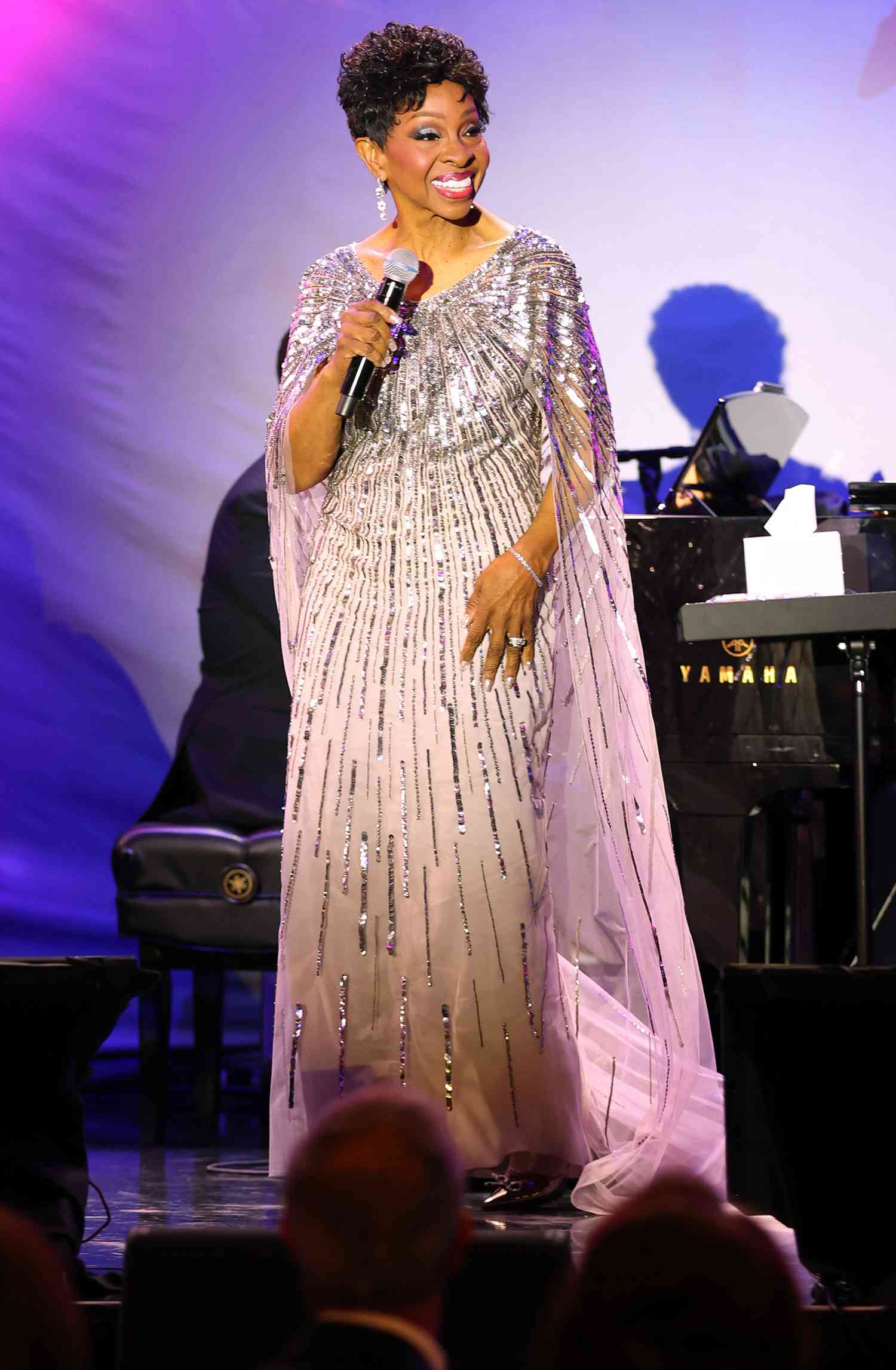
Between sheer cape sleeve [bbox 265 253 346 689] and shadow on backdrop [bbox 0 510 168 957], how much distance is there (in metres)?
2.22

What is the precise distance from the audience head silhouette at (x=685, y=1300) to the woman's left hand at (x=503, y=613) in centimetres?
188

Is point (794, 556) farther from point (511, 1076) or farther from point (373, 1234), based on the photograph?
point (373, 1234)

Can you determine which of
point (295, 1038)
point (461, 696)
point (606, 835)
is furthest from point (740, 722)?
point (295, 1038)

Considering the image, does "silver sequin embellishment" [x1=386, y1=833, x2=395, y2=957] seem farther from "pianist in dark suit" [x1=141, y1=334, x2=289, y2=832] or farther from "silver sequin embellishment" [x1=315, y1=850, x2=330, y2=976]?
"pianist in dark suit" [x1=141, y1=334, x2=289, y2=832]


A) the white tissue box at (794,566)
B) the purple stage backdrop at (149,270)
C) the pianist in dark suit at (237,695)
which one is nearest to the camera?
the white tissue box at (794,566)

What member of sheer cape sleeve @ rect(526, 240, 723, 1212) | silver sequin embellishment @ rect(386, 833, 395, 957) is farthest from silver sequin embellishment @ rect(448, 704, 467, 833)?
sheer cape sleeve @ rect(526, 240, 723, 1212)

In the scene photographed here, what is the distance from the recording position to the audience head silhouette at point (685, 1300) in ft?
3.39

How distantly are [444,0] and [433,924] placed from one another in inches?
136

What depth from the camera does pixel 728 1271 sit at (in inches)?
40.9

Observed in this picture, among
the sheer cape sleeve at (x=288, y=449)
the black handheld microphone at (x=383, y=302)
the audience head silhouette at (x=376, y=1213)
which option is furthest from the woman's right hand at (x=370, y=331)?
the audience head silhouette at (x=376, y=1213)

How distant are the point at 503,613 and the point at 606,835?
430 mm

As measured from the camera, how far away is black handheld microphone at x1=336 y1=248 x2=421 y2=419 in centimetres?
279

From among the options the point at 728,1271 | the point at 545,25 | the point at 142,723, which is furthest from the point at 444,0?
the point at 728,1271

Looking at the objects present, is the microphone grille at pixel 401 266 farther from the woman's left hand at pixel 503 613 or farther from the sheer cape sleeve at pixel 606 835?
the woman's left hand at pixel 503 613
